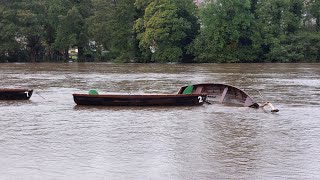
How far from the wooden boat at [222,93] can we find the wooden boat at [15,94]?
7.52 metres

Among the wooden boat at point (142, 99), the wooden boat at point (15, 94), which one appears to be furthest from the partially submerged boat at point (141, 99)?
the wooden boat at point (15, 94)

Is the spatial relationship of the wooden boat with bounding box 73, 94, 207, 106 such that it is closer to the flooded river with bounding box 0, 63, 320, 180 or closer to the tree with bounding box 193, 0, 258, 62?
the flooded river with bounding box 0, 63, 320, 180

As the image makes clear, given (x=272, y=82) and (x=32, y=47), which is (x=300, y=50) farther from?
(x=32, y=47)

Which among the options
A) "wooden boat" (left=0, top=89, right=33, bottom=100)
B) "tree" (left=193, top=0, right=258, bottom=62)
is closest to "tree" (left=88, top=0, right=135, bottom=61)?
"tree" (left=193, top=0, right=258, bottom=62)

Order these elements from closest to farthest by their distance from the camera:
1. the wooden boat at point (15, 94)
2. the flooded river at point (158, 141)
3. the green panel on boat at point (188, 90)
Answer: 1. the flooded river at point (158, 141)
2. the green panel on boat at point (188, 90)
3. the wooden boat at point (15, 94)

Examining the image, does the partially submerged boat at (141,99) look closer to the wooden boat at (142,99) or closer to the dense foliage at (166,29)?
the wooden boat at (142,99)

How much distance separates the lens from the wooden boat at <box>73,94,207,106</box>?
21094 mm

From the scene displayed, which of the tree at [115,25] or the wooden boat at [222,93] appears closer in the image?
the wooden boat at [222,93]

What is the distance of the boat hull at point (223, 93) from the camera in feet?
72.2

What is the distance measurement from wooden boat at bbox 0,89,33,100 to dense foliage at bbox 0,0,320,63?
4325cm

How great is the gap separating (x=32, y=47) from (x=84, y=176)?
66140 millimetres

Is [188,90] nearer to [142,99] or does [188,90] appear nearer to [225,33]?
[142,99]

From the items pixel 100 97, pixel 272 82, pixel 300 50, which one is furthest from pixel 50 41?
pixel 100 97

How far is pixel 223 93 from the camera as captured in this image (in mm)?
23016
